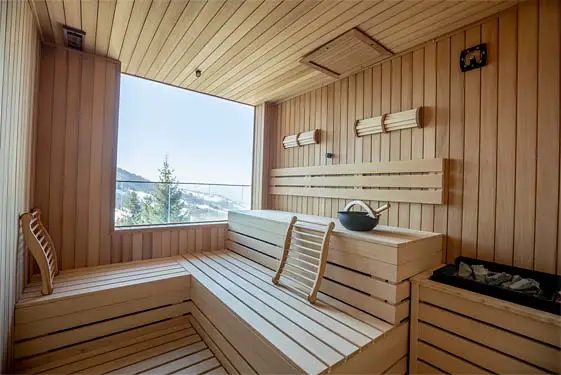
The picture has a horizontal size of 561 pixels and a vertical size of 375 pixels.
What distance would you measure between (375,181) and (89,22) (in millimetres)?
2795

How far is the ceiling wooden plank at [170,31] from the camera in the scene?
185 cm

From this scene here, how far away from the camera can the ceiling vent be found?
7.02ft

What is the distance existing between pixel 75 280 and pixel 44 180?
3.16ft

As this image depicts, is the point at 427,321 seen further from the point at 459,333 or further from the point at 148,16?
the point at 148,16

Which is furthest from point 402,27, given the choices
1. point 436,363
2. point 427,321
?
point 436,363

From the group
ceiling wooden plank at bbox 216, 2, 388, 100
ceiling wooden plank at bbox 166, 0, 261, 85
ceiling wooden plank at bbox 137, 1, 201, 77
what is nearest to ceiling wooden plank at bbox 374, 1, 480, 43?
ceiling wooden plank at bbox 216, 2, 388, 100

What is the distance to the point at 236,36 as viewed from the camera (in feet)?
7.15

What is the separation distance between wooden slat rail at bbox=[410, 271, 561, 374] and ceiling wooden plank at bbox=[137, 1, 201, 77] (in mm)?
2478

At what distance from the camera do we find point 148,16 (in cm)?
195

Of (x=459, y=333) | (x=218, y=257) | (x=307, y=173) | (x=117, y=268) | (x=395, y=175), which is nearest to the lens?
(x=459, y=333)

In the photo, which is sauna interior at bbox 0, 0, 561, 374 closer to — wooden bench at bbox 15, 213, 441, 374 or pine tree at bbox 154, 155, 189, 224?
wooden bench at bbox 15, 213, 441, 374

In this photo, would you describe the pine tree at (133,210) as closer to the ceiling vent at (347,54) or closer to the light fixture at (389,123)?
the ceiling vent at (347,54)

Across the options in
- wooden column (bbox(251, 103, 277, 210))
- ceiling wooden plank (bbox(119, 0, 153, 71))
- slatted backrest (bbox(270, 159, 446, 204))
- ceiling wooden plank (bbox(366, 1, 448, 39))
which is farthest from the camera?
wooden column (bbox(251, 103, 277, 210))

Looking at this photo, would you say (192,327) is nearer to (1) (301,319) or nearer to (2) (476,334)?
(1) (301,319)
